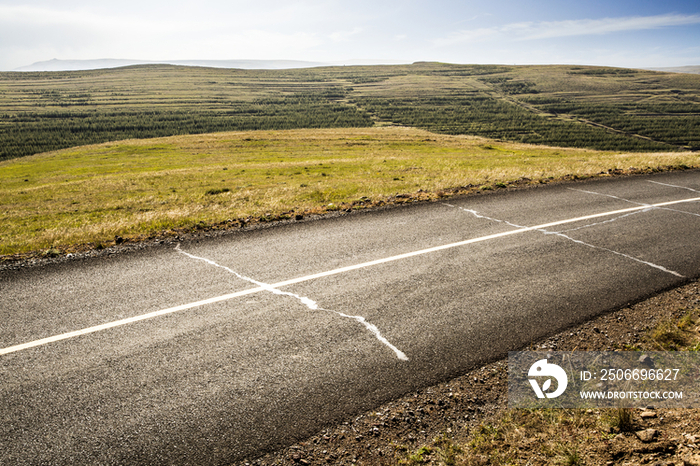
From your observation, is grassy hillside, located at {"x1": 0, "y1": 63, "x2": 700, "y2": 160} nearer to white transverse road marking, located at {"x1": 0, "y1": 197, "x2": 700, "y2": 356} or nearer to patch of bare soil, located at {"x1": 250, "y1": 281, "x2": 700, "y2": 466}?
white transverse road marking, located at {"x1": 0, "y1": 197, "x2": 700, "y2": 356}

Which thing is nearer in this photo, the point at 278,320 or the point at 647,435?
the point at 647,435

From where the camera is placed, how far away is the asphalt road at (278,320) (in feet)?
14.5

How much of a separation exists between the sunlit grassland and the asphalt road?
11.2 feet

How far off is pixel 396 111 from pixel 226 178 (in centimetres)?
11170

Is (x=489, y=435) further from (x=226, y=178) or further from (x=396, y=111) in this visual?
(x=396, y=111)

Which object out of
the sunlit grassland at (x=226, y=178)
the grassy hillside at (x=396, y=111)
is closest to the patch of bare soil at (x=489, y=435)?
the sunlit grassland at (x=226, y=178)

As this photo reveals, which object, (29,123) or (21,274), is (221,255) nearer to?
(21,274)

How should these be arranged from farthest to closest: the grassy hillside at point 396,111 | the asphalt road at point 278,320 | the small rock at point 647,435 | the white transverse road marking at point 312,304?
the grassy hillside at point 396,111
the white transverse road marking at point 312,304
the asphalt road at point 278,320
the small rock at point 647,435

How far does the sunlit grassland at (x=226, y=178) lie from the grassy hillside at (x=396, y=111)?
44.7 meters

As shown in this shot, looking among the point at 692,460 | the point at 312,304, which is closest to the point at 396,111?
the point at 312,304

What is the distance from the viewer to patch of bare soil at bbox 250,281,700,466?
3.90 meters

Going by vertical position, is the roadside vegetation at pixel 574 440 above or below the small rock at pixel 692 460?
below

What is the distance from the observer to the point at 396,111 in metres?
131

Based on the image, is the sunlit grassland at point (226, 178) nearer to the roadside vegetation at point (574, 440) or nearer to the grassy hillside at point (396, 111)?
the roadside vegetation at point (574, 440)
